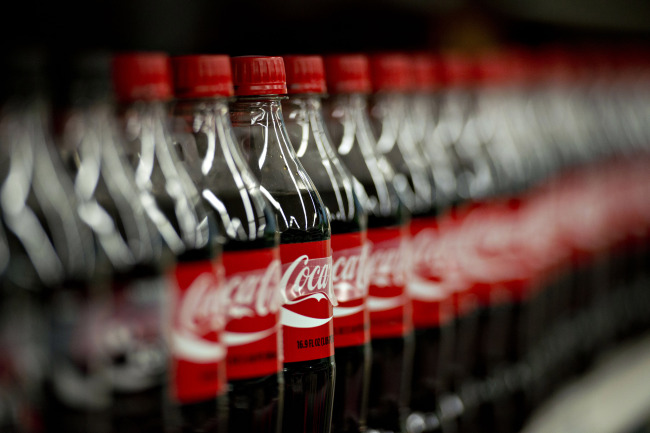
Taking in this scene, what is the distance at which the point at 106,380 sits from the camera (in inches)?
31.2

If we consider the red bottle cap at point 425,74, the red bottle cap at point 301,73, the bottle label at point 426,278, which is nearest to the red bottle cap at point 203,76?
the red bottle cap at point 301,73

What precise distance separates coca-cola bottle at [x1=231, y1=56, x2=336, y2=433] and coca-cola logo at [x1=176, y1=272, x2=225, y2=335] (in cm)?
9

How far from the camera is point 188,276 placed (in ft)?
2.80

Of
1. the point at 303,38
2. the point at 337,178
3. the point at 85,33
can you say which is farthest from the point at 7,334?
the point at 303,38

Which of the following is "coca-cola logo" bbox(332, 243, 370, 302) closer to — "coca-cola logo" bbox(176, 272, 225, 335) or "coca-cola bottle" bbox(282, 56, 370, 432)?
"coca-cola bottle" bbox(282, 56, 370, 432)

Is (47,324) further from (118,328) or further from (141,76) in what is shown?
(141,76)

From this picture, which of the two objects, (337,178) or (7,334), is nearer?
(7,334)

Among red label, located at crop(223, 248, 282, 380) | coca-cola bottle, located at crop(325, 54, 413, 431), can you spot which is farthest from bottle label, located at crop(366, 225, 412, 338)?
red label, located at crop(223, 248, 282, 380)

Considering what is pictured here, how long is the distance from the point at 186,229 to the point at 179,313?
3.6 inches

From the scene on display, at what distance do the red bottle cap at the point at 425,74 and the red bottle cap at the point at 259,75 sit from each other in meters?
0.57

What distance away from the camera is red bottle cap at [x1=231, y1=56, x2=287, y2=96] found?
92 centimetres

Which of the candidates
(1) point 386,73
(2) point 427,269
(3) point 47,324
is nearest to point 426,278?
(2) point 427,269

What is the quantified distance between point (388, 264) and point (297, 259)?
0.76 feet

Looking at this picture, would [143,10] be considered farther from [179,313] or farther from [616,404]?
[616,404]
